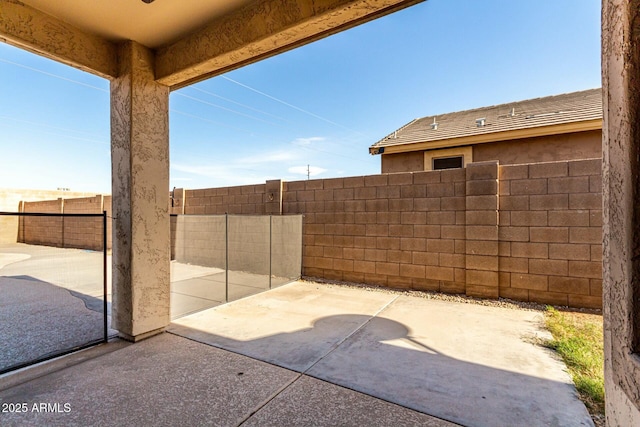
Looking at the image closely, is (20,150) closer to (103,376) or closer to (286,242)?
(286,242)

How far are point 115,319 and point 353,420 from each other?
2795 millimetres

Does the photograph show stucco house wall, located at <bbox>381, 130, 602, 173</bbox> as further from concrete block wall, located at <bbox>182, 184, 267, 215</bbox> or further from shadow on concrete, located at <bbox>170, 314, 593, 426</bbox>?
shadow on concrete, located at <bbox>170, 314, 593, 426</bbox>

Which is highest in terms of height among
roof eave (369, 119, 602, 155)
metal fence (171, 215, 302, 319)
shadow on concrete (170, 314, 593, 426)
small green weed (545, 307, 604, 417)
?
roof eave (369, 119, 602, 155)

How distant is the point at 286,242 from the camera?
624 centimetres

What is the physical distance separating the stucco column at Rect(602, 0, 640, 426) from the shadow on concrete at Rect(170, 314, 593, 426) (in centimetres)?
109

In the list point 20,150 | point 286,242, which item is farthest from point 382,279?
point 20,150

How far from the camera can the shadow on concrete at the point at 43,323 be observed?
121 inches

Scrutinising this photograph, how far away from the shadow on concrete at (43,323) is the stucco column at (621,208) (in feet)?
13.6

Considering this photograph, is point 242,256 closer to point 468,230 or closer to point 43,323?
point 43,323

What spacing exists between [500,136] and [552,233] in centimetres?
317

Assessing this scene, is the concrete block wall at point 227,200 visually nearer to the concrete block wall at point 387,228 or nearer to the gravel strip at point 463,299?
the concrete block wall at point 387,228

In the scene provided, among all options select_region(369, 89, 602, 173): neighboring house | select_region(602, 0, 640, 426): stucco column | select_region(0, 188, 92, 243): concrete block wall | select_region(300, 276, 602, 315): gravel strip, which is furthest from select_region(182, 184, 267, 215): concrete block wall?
select_region(0, 188, 92, 243): concrete block wall

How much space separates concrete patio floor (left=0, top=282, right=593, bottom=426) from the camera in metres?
2.10

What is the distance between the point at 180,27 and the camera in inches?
115
